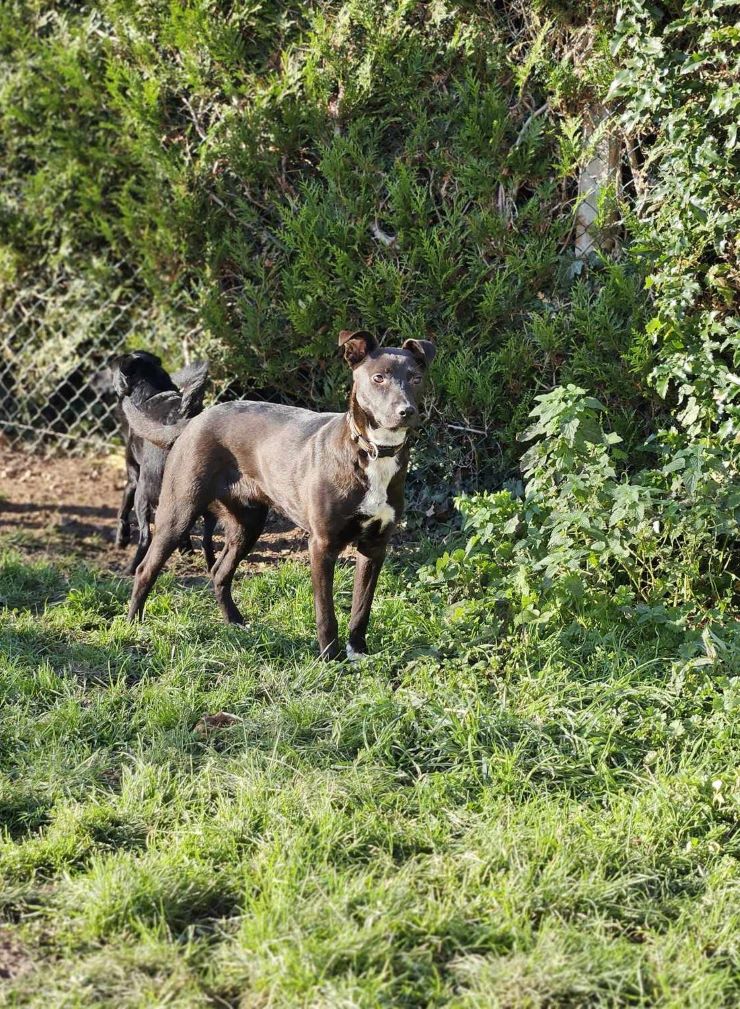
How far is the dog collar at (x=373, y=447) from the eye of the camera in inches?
182

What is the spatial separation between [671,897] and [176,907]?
1.45m

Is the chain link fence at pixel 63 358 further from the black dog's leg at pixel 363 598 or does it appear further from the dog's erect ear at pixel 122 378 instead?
the black dog's leg at pixel 363 598

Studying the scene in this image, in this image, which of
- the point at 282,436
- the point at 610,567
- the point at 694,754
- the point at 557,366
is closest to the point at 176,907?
the point at 694,754

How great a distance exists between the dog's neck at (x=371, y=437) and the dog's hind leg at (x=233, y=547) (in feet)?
2.94

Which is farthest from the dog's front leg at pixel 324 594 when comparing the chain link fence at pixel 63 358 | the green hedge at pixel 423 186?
the chain link fence at pixel 63 358

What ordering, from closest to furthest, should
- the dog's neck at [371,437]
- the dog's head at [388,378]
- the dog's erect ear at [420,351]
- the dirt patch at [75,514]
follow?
the dog's head at [388,378]
the dog's neck at [371,437]
the dog's erect ear at [420,351]
the dirt patch at [75,514]

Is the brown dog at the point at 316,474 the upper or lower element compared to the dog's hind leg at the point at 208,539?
upper

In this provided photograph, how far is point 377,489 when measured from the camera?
469 cm

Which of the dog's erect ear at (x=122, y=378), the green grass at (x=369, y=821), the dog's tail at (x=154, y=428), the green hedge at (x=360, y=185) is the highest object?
the green hedge at (x=360, y=185)

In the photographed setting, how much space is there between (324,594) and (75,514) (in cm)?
288

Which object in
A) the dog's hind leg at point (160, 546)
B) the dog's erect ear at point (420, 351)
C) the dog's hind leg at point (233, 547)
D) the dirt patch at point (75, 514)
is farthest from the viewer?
the dirt patch at point (75, 514)

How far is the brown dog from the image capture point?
15.1 feet

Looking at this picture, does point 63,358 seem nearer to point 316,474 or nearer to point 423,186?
point 423,186

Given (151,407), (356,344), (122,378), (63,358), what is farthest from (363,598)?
(63,358)
